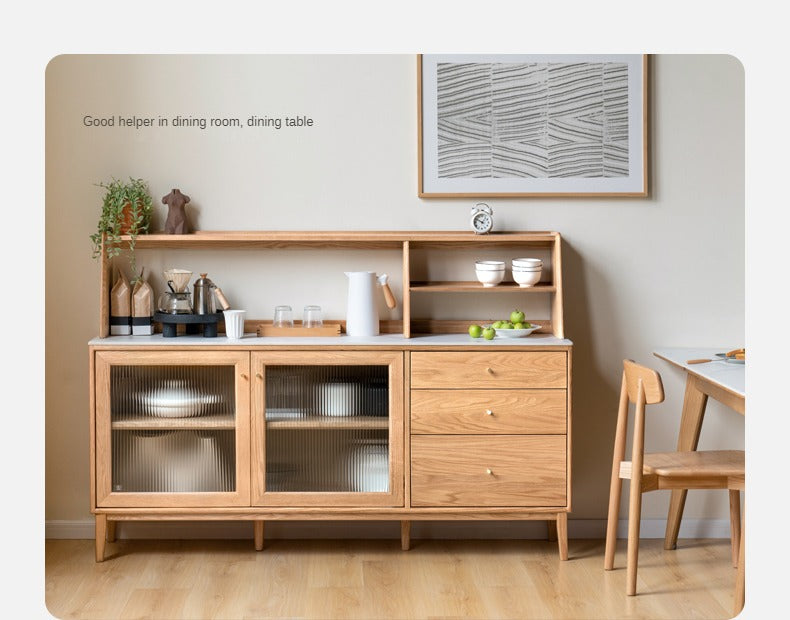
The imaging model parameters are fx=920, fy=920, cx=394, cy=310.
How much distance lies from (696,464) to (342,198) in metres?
1.69

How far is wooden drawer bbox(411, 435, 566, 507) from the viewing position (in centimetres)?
342

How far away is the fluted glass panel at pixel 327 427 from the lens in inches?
135

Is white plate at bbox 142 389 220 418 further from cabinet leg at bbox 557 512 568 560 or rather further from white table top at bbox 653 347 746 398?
white table top at bbox 653 347 746 398

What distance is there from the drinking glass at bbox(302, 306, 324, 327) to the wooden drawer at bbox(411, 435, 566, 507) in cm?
63

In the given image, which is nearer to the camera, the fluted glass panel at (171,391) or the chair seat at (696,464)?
the chair seat at (696,464)

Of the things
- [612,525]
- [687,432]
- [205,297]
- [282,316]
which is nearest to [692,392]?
[687,432]

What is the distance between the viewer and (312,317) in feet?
12.1

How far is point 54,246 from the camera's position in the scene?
12.2ft

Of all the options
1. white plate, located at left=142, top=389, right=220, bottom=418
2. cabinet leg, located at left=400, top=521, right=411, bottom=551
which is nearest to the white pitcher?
white plate, located at left=142, top=389, right=220, bottom=418

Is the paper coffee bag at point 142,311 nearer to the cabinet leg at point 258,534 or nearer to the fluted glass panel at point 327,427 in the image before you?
the fluted glass panel at point 327,427

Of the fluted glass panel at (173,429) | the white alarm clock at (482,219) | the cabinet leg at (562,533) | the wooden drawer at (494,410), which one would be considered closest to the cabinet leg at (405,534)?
the wooden drawer at (494,410)

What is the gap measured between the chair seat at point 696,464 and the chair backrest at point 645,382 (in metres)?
0.22

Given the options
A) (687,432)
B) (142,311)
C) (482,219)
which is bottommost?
(687,432)

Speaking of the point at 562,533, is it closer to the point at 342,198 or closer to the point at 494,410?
the point at 494,410
